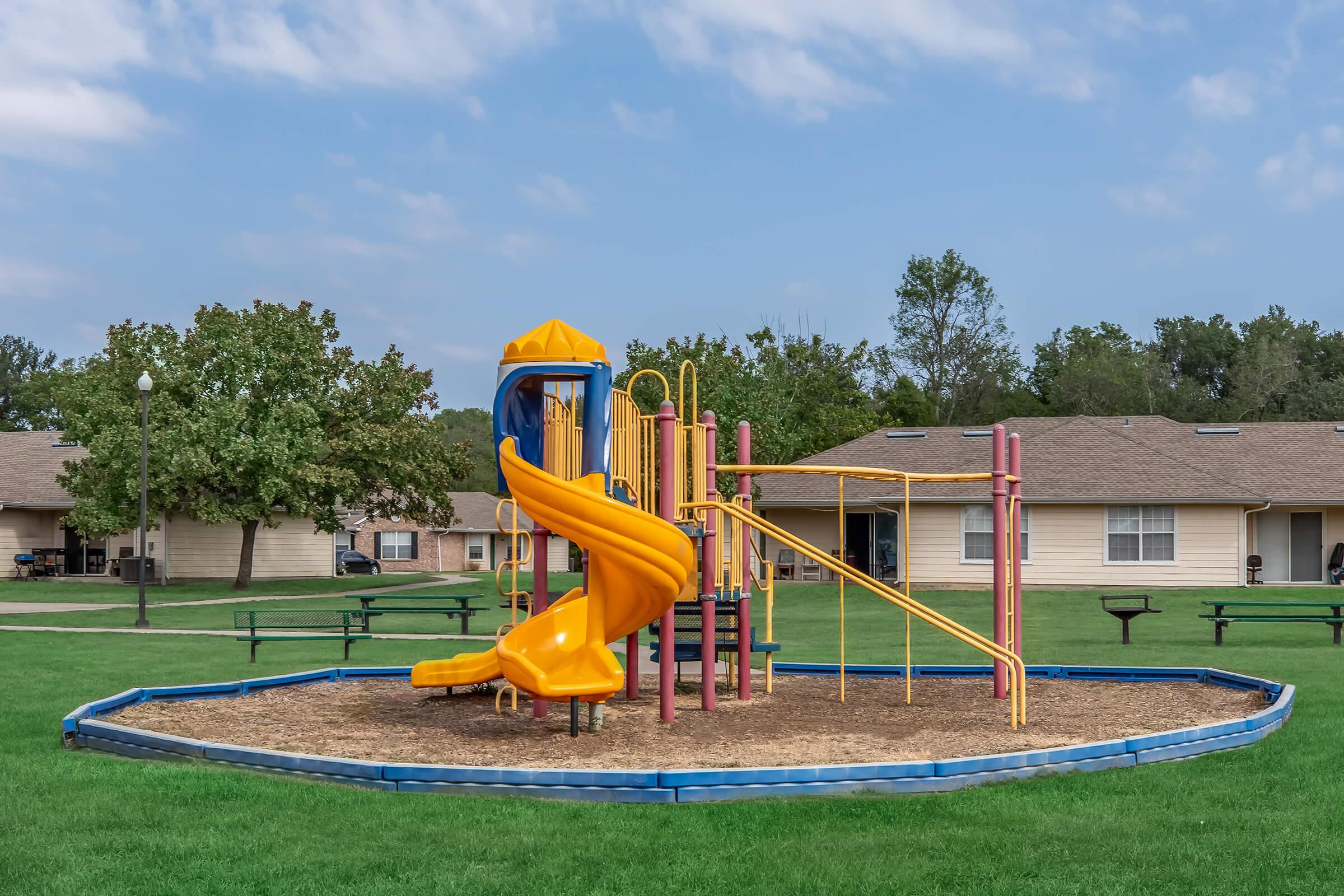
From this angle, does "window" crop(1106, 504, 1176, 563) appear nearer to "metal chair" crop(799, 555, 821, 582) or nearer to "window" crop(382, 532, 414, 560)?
"metal chair" crop(799, 555, 821, 582)

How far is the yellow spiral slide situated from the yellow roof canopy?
2.87 feet

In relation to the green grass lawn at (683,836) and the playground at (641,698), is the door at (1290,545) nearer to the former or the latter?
the playground at (641,698)

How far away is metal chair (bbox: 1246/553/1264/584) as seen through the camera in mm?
34562

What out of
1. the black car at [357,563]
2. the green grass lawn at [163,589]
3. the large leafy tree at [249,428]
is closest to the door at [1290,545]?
the large leafy tree at [249,428]

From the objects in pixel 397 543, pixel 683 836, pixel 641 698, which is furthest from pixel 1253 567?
pixel 397 543

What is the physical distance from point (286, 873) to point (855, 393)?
5075 cm

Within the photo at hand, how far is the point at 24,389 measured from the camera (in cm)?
8212

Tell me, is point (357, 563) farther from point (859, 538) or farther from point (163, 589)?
point (859, 538)

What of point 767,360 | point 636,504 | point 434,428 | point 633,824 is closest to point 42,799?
point 633,824

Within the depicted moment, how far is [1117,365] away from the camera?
70.6m

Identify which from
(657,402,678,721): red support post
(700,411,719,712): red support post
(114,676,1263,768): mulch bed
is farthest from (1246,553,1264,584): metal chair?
(657,402,678,721): red support post

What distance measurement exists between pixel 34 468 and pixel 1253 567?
4103cm

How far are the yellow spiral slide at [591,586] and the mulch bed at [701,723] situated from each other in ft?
1.73

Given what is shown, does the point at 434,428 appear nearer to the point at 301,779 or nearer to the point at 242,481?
the point at 242,481
